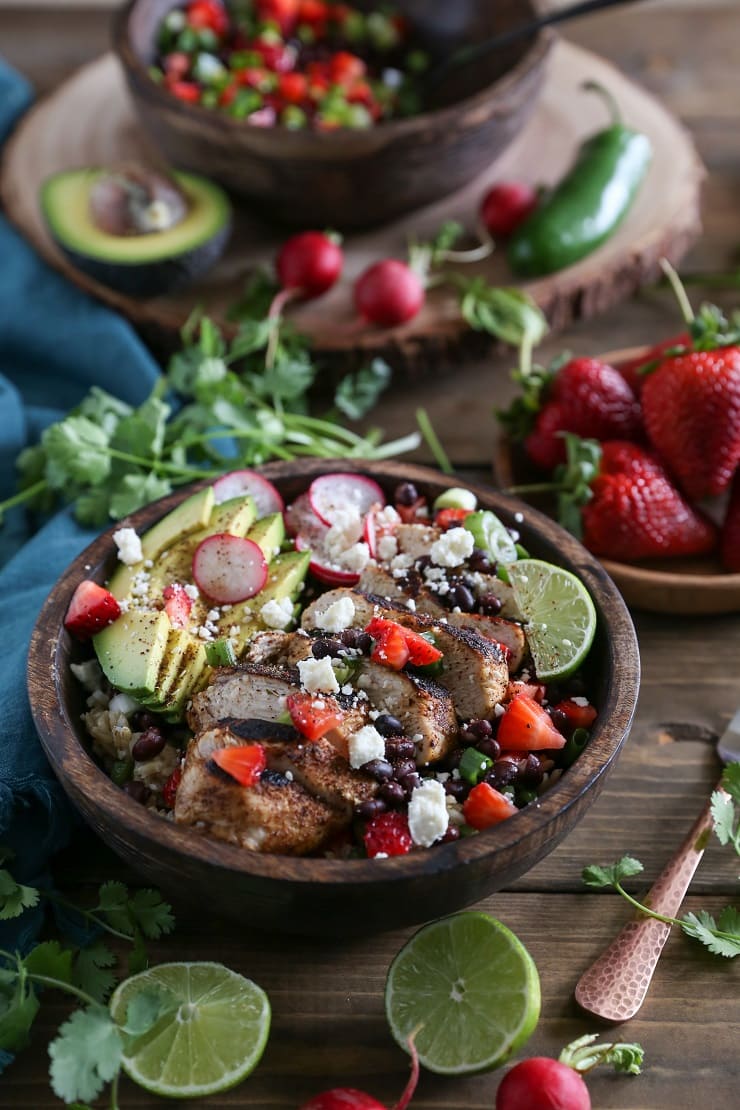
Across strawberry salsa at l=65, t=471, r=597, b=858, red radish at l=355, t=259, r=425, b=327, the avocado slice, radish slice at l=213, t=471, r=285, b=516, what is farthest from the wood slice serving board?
the avocado slice

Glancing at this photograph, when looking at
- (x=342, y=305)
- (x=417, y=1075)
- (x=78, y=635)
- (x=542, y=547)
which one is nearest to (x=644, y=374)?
(x=542, y=547)

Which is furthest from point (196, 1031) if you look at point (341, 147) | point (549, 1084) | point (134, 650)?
point (341, 147)

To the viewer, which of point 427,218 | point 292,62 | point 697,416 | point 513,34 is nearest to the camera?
point 697,416

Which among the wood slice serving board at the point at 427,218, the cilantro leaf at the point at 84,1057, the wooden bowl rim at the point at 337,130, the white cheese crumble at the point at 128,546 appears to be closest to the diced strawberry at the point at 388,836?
the cilantro leaf at the point at 84,1057

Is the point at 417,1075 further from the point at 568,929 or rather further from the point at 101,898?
the point at 101,898

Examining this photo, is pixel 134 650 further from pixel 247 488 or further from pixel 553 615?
pixel 553 615

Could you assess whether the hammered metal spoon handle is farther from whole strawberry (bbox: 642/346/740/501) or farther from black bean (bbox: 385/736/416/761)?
whole strawberry (bbox: 642/346/740/501)

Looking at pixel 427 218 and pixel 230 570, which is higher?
pixel 230 570
